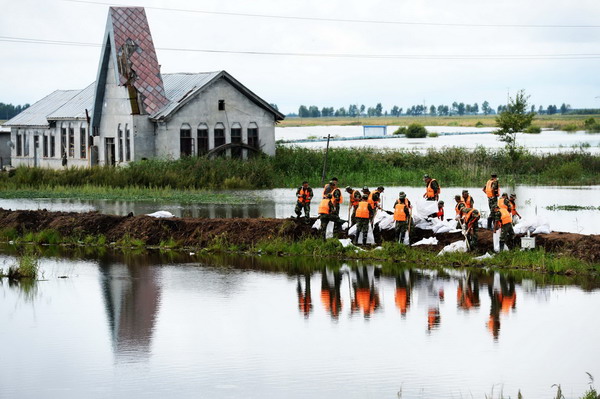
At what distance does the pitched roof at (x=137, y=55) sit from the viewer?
50625 mm

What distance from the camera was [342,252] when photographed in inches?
996

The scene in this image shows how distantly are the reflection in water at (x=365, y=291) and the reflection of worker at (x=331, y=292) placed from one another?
0.96ft

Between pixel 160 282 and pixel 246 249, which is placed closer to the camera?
pixel 160 282

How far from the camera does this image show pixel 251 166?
49.6 meters

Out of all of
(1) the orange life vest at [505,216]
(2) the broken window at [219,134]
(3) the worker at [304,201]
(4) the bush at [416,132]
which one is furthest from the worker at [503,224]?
(4) the bush at [416,132]

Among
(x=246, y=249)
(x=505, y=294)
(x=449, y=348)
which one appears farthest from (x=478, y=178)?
(x=449, y=348)

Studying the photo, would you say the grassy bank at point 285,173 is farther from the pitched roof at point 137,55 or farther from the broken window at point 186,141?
the pitched roof at point 137,55

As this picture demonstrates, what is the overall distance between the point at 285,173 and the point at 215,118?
450cm

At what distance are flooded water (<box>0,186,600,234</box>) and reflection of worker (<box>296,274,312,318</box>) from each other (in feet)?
32.2

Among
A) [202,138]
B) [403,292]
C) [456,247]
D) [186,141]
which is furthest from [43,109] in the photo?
[403,292]

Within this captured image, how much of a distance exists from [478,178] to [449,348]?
4066 centimetres

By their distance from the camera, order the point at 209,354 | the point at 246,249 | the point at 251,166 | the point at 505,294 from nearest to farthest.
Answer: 1. the point at 209,354
2. the point at 505,294
3. the point at 246,249
4. the point at 251,166

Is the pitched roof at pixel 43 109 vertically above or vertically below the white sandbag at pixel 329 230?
above

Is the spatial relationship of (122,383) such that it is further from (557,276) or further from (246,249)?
(246,249)
